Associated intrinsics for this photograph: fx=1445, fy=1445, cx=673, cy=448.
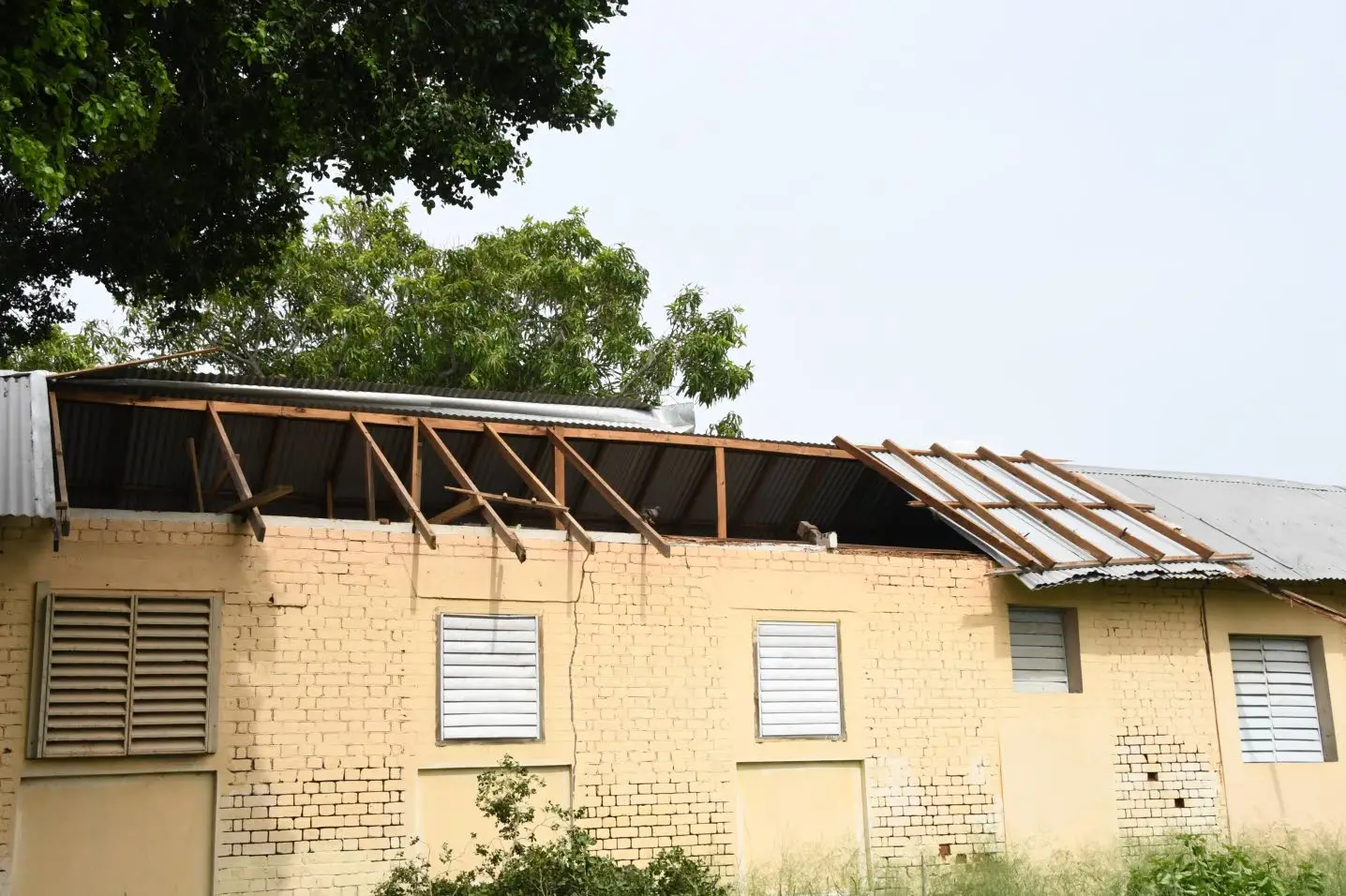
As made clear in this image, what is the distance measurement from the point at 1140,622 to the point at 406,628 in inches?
324

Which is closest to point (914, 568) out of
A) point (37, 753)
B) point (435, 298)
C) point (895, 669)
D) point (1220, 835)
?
point (895, 669)

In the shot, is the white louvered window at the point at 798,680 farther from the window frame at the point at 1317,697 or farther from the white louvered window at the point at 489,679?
the window frame at the point at 1317,697

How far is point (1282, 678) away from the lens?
1675cm

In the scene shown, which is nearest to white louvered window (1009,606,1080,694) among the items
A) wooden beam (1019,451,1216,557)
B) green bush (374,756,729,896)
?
wooden beam (1019,451,1216,557)

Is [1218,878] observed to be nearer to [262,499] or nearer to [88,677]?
[262,499]

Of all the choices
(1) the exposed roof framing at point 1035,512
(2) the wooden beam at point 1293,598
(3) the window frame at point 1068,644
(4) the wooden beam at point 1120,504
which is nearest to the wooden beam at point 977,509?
(1) the exposed roof framing at point 1035,512

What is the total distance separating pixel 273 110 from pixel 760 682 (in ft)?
22.4

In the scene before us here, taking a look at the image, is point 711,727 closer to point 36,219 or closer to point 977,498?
point 977,498

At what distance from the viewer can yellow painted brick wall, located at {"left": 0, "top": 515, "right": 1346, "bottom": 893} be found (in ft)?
38.0

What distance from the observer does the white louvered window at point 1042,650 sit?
50.4ft

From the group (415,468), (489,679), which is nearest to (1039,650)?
(489,679)

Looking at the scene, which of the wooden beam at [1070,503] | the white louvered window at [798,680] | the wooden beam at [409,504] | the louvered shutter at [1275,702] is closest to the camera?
the wooden beam at [409,504]

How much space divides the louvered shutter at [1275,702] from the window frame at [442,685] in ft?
27.3

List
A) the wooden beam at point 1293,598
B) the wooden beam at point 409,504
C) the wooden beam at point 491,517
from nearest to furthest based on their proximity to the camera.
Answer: the wooden beam at point 491,517, the wooden beam at point 409,504, the wooden beam at point 1293,598
